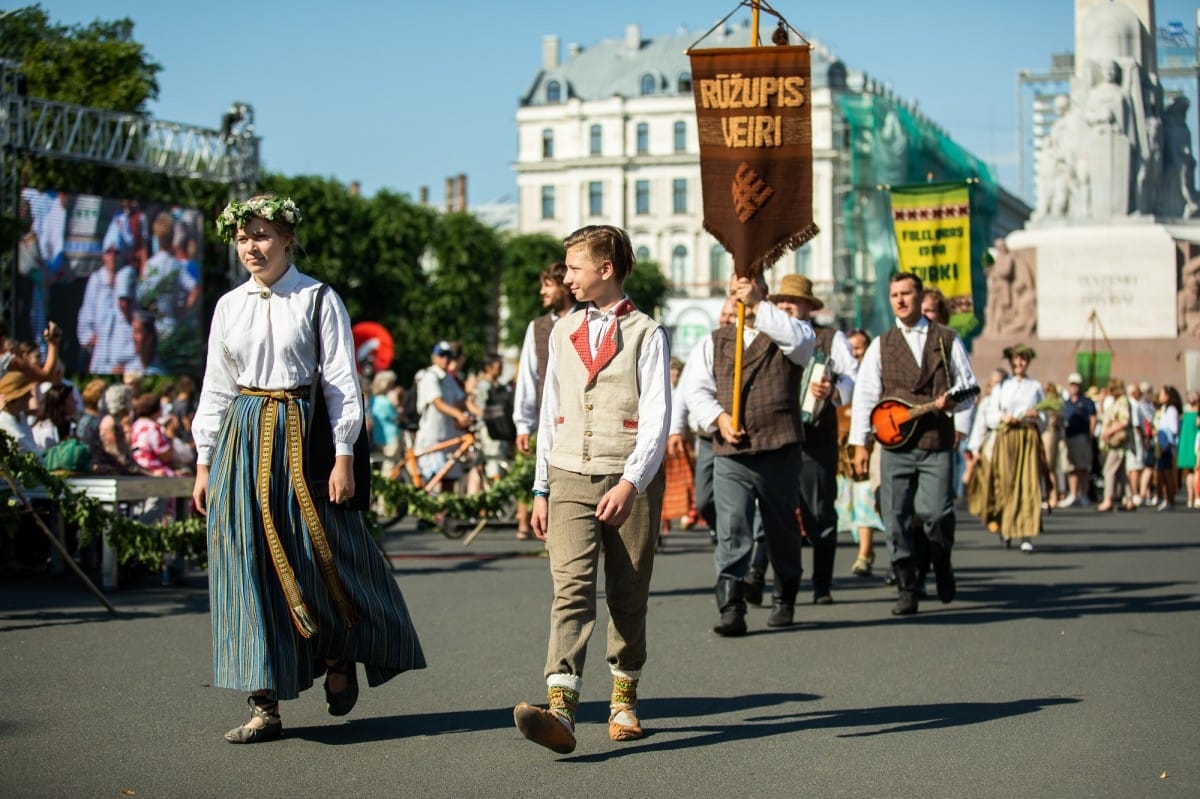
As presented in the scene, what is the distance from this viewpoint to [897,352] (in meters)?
10.8

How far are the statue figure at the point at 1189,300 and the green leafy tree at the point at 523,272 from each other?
52.0m

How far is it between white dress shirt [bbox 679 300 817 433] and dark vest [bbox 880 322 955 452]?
1277mm

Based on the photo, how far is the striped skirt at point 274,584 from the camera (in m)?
6.16

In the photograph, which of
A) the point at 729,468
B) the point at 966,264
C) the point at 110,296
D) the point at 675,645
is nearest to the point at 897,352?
the point at 729,468

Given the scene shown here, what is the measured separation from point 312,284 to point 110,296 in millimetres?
31664

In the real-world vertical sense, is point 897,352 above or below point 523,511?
above

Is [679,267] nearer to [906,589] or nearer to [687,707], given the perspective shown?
[906,589]

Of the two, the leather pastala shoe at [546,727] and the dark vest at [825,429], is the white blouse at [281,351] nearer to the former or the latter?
the leather pastala shoe at [546,727]

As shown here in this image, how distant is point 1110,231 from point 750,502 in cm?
2654

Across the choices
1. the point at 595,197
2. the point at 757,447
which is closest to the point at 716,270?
the point at 595,197

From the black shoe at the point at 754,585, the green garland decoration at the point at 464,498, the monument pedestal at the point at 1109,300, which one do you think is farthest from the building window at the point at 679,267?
the black shoe at the point at 754,585

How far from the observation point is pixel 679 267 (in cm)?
10925

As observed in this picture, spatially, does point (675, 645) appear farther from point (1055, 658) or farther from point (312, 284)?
point (312, 284)

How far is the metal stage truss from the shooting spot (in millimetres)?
30047
